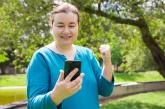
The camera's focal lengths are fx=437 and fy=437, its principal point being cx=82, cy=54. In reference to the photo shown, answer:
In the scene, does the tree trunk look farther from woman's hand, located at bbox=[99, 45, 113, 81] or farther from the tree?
woman's hand, located at bbox=[99, 45, 113, 81]

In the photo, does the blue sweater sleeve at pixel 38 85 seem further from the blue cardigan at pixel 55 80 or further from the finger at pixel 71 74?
the finger at pixel 71 74

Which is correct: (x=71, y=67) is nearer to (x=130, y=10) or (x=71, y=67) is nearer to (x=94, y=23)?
(x=130, y=10)

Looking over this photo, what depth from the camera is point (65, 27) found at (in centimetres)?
274

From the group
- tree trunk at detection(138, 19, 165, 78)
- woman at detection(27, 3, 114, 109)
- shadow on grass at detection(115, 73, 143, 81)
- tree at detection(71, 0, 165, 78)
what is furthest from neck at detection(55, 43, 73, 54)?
shadow on grass at detection(115, 73, 143, 81)

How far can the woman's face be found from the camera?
8.90 feet

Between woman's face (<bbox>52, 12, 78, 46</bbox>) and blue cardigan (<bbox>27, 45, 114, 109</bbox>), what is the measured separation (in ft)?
0.36

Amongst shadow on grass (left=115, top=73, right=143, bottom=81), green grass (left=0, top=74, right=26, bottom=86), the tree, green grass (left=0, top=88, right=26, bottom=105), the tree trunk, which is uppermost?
the tree

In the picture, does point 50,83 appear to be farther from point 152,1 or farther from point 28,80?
point 152,1

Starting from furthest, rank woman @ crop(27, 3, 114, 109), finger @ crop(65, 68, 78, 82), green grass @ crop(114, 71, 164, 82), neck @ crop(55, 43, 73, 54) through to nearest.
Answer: green grass @ crop(114, 71, 164, 82), neck @ crop(55, 43, 73, 54), woman @ crop(27, 3, 114, 109), finger @ crop(65, 68, 78, 82)

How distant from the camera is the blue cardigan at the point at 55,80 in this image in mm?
2600

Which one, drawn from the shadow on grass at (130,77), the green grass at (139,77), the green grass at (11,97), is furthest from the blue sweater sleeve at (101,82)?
the shadow on grass at (130,77)

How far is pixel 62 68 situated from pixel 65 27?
0.26 meters

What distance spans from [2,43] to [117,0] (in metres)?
6.07

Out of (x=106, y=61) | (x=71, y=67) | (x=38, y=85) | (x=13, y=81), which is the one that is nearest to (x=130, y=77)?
(x=13, y=81)
